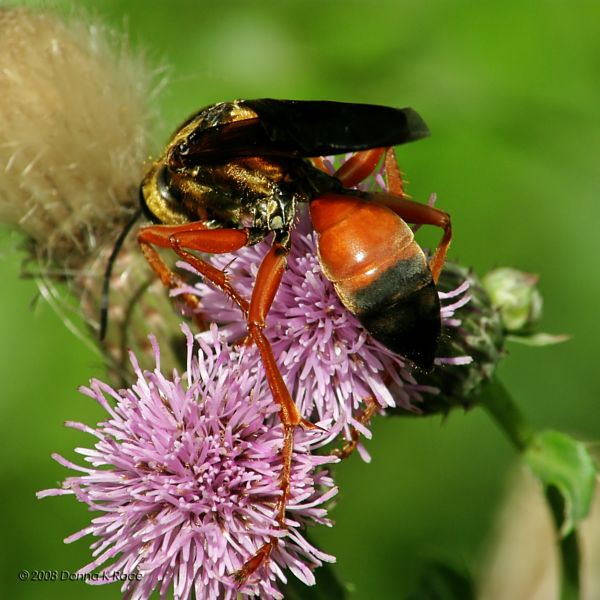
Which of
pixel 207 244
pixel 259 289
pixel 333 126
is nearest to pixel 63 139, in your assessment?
pixel 207 244

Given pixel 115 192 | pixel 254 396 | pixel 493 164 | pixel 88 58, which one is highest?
pixel 88 58

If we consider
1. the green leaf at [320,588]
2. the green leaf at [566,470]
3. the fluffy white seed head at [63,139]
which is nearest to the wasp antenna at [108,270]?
the fluffy white seed head at [63,139]

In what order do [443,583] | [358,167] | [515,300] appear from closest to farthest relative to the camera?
[358,167] → [443,583] → [515,300]

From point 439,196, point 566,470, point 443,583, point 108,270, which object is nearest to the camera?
point 566,470

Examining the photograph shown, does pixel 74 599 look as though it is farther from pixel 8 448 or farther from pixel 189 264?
pixel 189 264

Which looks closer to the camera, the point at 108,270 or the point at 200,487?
the point at 200,487

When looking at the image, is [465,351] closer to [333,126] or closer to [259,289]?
[259,289]

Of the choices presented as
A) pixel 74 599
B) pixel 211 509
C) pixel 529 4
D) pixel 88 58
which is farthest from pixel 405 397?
pixel 529 4
